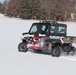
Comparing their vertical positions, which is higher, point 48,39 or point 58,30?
point 58,30

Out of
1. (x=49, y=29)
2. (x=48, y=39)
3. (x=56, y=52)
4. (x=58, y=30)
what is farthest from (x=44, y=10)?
(x=56, y=52)

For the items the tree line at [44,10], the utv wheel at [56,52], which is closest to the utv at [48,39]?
the utv wheel at [56,52]

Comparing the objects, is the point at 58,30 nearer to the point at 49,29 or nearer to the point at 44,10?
the point at 49,29

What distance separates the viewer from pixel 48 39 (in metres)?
13.8

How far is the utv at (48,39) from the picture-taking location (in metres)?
13.6

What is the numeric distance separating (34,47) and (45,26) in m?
1.05

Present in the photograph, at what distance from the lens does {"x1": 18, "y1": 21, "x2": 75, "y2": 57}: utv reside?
13562mm

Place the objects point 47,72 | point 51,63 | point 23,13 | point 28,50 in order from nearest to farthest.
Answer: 1. point 47,72
2. point 51,63
3. point 28,50
4. point 23,13

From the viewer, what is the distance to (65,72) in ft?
31.9

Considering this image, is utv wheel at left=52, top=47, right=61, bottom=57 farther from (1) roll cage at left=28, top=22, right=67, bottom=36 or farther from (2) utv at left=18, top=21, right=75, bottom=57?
(1) roll cage at left=28, top=22, right=67, bottom=36

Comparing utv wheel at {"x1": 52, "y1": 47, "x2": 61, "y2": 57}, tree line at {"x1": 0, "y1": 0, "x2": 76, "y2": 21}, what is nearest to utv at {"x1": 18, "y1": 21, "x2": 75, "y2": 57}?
utv wheel at {"x1": 52, "y1": 47, "x2": 61, "y2": 57}

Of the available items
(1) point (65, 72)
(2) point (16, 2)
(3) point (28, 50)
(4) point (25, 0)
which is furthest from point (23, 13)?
(1) point (65, 72)

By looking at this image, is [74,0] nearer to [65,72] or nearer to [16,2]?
[16,2]

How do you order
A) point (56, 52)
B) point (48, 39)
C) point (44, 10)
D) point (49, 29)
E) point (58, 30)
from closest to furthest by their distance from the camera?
point (56, 52), point (48, 39), point (49, 29), point (58, 30), point (44, 10)
